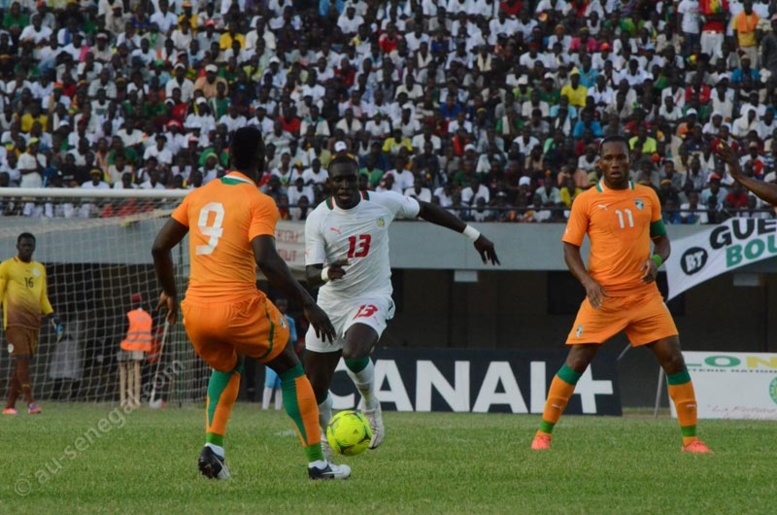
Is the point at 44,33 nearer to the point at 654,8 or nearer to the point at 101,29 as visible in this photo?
the point at 101,29

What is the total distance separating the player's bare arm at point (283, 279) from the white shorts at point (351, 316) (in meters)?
2.43

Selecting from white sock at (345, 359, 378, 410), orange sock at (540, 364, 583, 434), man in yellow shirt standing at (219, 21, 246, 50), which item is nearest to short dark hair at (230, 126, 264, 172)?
white sock at (345, 359, 378, 410)

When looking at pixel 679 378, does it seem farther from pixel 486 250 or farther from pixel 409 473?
pixel 409 473

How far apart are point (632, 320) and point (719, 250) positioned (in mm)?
10762

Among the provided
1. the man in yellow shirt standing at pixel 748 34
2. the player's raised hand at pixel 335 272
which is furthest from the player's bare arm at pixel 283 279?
the man in yellow shirt standing at pixel 748 34

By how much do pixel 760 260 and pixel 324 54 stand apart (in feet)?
35.4

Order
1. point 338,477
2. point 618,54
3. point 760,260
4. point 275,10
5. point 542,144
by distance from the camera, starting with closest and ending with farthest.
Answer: point 338,477
point 760,260
point 542,144
point 618,54
point 275,10

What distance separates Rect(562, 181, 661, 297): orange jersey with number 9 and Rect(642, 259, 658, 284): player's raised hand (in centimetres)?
6

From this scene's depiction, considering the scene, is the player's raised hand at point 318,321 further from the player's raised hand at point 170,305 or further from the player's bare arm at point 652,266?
the player's bare arm at point 652,266

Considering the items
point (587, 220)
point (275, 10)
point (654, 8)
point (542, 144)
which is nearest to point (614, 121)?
point (542, 144)

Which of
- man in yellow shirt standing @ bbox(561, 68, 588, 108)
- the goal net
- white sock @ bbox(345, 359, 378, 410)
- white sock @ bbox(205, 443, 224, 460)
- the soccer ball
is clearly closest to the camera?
white sock @ bbox(205, 443, 224, 460)

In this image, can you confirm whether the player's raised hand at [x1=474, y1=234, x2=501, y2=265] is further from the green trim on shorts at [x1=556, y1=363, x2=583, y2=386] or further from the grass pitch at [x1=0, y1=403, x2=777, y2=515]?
the green trim on shorts at [x1=556, y1=363, x2=583, y2=386]

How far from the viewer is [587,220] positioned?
36.2ft

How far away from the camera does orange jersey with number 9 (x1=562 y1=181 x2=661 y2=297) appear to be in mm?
10805
